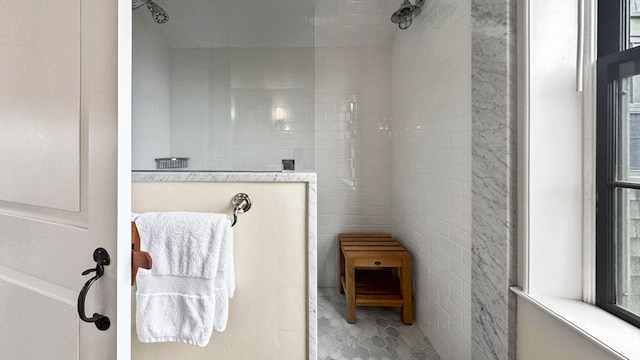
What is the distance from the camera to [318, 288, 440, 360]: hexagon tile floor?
157 centimetres

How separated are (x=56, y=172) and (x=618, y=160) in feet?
5.10

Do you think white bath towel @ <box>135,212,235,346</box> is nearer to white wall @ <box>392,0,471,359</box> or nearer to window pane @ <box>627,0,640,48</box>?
white wall @ <box>392,0,471,359</box>

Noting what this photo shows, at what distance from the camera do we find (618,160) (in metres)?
0.83

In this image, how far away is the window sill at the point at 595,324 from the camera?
2.27ft

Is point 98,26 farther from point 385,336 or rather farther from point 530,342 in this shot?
point 385,336

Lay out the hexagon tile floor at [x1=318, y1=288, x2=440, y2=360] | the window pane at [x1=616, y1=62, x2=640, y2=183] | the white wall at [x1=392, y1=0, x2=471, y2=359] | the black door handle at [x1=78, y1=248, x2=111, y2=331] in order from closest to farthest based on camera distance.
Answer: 1. the black door handle at [x1=78, y1=248, x2=111, y2=331]
2. the window pane at [x1=616, y1=62, x2=640, y2=183]
3. the white wall at [x1=392, y1=0, x2=471, y2=359]
4. the hexagon tile floor at [x1=318, y1=288, x2=440, y2=360]

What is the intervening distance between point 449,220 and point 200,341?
1.26 metres

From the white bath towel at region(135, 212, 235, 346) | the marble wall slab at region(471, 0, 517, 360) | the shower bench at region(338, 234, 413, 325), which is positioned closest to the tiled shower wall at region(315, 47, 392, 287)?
the shower bench at region(338, 234, 413, 325)

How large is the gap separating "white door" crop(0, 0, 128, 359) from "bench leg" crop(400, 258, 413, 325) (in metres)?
1.67

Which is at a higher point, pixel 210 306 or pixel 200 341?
pixel 210 306

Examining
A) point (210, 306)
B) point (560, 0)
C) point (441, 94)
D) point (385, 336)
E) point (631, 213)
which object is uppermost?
point (560, 0)

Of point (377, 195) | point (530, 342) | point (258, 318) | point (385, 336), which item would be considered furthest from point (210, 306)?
point (377, 195)

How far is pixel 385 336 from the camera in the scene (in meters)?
1.73

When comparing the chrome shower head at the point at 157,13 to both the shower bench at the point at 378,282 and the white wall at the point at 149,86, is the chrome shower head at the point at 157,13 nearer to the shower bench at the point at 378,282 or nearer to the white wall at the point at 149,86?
the white wall at the point at 149,86
